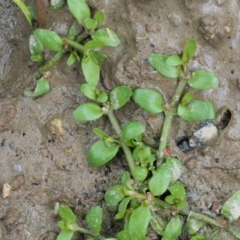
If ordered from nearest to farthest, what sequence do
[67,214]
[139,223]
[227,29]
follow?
[139,223]
[67,214]
[227,29]

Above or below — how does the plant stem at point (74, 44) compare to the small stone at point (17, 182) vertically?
above

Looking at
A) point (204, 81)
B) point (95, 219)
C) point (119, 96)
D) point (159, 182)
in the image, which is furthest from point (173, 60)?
point (95, 219)

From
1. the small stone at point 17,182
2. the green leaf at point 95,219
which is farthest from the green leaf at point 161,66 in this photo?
the small stone at point 17,182

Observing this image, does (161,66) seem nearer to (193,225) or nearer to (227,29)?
(227,29)

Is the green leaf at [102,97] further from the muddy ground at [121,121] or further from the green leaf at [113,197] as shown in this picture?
the green leaf at [113,197]

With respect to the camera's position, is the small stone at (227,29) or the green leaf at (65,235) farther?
the small stone at (227,29)

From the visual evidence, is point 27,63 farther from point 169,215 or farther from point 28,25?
point 169,215
